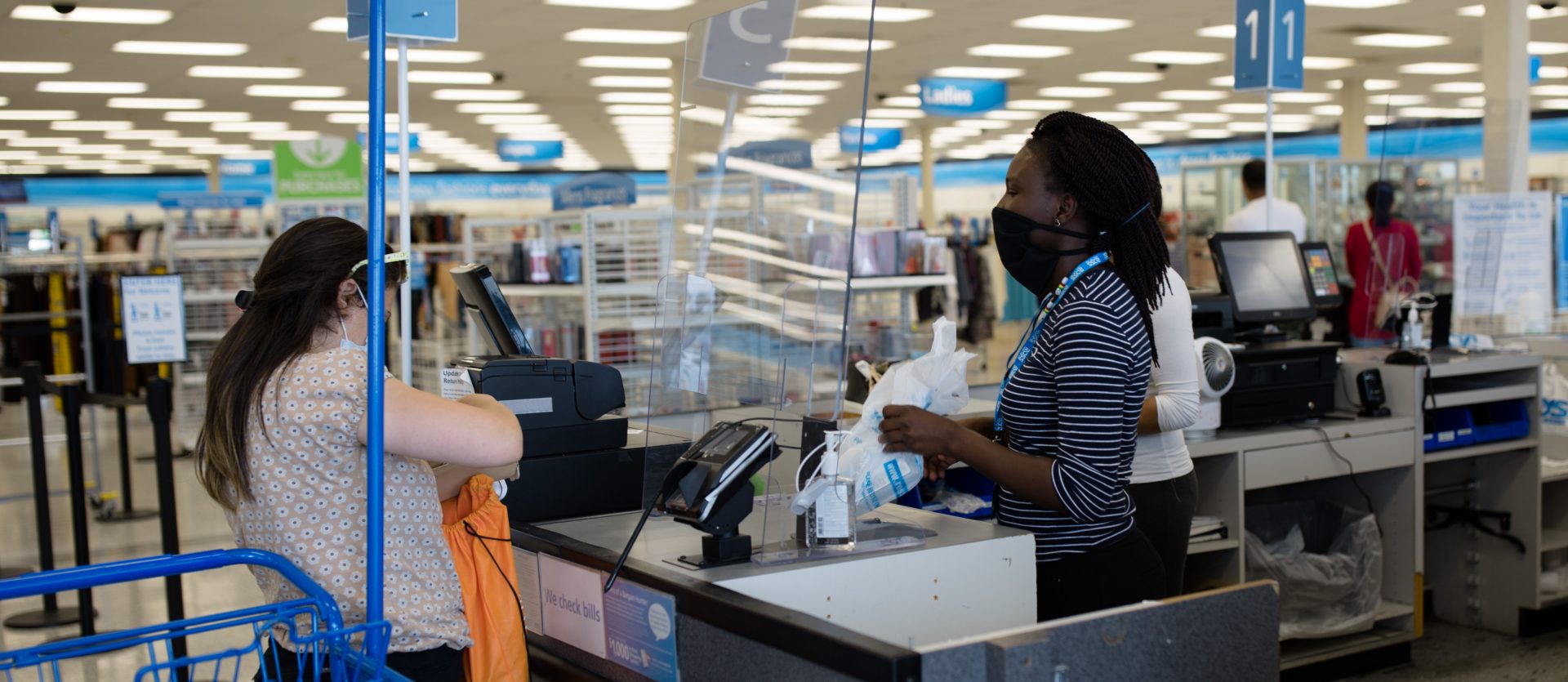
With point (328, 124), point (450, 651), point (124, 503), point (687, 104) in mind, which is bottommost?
point (124, 503)

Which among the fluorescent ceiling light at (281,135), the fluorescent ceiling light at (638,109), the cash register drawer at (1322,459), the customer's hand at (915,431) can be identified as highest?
the fluorescent ceiling light at (638,109)

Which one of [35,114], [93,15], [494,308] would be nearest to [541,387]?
[494,308]

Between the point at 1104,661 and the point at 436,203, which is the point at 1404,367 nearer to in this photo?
the point at 1104,661

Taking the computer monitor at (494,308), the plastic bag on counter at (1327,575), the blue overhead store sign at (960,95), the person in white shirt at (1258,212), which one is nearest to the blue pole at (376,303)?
the computer monitor at (494,308)

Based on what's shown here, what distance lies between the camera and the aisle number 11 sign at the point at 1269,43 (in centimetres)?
445

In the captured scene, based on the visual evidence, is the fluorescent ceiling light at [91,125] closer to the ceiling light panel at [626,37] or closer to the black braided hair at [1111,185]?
the ceiling light panel at [626,37]

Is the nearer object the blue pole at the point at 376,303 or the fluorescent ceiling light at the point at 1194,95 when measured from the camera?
the blue pole at the point at 376,303

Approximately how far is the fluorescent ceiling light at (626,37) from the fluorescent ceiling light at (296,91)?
341 cm

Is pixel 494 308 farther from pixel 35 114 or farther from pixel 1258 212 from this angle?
pixel 35 114

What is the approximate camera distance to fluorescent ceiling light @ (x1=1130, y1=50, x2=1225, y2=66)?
1178cm

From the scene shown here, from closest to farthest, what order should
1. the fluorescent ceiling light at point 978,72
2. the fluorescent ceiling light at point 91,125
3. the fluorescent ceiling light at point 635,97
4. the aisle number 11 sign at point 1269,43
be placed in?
1. the aisle number 11 sign at point 1269,43
2. the fluorescent ceiling light at point 978,72
3. the fluorescent ceiling light at point 635,97
4. the fluorescent ceiling light at point 91,125

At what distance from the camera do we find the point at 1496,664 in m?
3.92

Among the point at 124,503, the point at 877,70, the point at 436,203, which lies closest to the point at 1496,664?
the point at 124,503

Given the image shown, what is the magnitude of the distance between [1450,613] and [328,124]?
14.0 m
